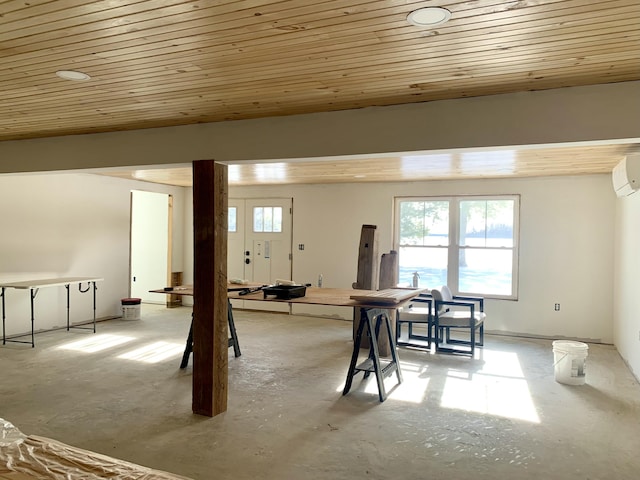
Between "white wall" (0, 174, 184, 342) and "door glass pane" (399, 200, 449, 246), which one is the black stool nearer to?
"door glass pane" (399, 200, 449, 246)

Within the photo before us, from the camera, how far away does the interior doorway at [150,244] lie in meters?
8.68

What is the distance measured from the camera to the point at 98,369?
4.72 m

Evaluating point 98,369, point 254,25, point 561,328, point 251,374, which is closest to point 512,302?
point 561,328

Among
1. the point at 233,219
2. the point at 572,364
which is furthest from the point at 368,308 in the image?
the point at 233,219

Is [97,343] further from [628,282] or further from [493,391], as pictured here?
[628,282]

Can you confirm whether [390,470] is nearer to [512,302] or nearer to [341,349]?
[341,349]

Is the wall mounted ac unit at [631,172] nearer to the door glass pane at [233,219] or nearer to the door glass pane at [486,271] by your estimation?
the door glass pane at [486,271]

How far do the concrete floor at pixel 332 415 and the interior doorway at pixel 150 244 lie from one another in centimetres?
311

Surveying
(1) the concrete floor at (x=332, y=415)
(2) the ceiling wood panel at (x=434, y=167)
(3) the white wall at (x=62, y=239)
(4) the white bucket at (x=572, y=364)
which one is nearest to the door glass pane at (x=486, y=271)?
(2) the ceiling wood panel at (x=434, y=167)

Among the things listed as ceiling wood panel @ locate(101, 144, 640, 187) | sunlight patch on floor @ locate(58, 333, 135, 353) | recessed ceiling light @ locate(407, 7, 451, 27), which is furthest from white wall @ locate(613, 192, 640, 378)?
sunlight patch on floor @ locate(58, 333, 135, 353)

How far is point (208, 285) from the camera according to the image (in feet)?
11.7

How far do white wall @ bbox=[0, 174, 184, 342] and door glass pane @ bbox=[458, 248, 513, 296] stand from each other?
17.8 feet

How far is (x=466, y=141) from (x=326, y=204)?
5052mm

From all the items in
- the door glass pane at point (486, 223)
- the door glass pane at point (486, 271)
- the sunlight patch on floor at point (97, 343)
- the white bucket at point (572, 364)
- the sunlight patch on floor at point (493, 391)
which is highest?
the door glass pane at point (486, 223)
